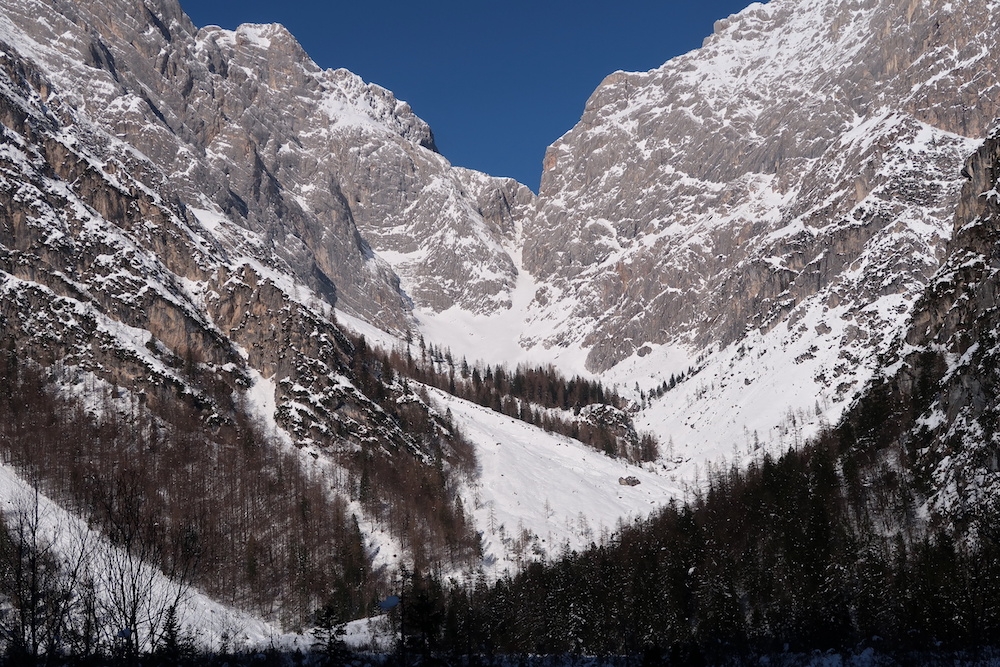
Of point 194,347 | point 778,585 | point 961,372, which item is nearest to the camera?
point 778,585

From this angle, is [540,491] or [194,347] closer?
[540,491]

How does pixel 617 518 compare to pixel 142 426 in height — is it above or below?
below

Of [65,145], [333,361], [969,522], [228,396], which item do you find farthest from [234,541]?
[65,145]

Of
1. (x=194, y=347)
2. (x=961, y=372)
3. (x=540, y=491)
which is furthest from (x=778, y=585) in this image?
(x=194, y=347)

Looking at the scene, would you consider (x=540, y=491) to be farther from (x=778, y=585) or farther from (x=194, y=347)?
(x=778, y=585)

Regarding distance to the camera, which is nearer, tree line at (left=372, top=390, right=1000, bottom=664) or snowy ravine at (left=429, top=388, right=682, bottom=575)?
tree line at (left=372, top=390, right=1000, bottom=664)

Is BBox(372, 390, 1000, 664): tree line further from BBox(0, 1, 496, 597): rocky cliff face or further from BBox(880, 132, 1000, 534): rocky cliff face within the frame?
BBox(0, 1, 496, 597): rocky cliff face

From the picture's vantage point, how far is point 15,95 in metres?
199

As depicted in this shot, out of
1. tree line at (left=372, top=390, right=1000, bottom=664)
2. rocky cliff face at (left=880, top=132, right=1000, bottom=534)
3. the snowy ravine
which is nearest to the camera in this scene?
tree line at (left=372, top=390, right=1000, bottom=664)

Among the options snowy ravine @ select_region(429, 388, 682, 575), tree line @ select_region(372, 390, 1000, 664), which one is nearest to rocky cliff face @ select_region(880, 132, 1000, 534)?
tree line @ select_region(372, 390, 1000, 664)

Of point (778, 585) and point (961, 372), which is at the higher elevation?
point (961, 372)

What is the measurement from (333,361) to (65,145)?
7404cm

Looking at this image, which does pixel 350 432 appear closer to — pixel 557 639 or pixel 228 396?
pixel 228 396

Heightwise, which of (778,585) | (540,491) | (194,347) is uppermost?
(194,347)
